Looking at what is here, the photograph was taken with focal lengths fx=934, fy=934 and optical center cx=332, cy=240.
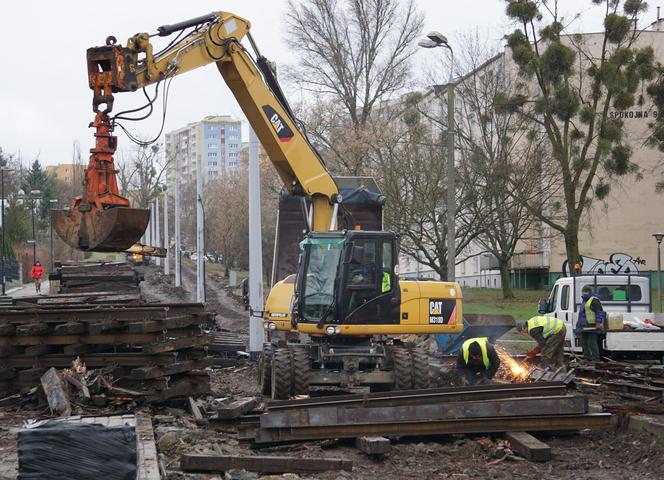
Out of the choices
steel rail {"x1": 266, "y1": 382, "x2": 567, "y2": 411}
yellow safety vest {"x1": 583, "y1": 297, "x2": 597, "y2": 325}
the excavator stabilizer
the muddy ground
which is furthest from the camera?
yellow safety vest {"x1": 583, "y1": 297, "x2": 597, "y2": 325}

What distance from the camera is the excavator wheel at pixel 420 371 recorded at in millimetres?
14023

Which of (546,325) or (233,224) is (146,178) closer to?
(233,224)

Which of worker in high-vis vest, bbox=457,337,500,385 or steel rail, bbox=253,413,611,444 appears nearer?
steel rail, bbox=253,413,611,444

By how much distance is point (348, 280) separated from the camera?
48.4 ft

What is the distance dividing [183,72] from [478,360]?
6633 millimetres

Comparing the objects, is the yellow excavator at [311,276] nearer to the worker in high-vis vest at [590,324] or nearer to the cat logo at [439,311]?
the cat logo at [439,311]

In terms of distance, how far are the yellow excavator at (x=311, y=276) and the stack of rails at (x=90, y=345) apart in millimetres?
1219

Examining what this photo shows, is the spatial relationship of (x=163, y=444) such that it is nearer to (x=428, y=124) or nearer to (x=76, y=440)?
(x=76, y=440)

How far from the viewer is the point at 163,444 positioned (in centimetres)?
1041

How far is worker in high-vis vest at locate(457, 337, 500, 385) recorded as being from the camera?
1383 centimetres

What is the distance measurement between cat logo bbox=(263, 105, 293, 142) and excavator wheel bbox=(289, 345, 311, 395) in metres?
4.46

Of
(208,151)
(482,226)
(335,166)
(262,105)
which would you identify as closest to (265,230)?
(335,166)

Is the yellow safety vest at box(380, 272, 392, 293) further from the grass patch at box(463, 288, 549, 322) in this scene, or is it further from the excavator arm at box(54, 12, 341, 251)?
the grass patch at box(463, 288, 549, 322)

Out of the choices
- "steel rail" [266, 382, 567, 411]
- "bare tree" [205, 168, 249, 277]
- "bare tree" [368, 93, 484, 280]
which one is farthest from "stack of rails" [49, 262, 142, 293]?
"bare tree" [205, 168, 249, 277]
